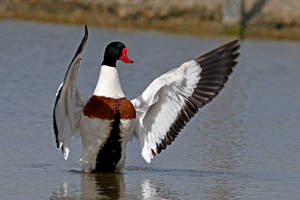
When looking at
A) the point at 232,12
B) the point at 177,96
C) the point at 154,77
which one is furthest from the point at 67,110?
the point at 232,12

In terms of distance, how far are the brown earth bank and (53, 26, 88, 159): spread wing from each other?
9.40 m

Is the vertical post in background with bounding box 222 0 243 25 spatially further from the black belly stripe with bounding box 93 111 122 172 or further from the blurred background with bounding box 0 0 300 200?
the black belly stripe with bounding box 93 111 122 172

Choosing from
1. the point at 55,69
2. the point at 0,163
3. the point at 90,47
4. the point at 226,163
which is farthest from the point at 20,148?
the point at 90,47

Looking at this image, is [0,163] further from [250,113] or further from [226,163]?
[250,113]

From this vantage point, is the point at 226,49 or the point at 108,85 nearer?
the point at 108,85

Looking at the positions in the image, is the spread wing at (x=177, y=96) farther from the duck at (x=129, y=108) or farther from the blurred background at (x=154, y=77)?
the blurred background at (x=154, y=77)

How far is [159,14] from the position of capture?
17.5 m

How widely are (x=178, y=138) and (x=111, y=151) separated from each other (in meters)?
1.63

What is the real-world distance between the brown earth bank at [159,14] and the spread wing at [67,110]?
370 inches

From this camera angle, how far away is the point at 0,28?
51.3 feet

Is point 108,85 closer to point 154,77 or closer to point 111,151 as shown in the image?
point 111,151

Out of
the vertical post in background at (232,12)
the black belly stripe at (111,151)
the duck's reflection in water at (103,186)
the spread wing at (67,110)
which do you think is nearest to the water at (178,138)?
the duck's reflection in water at (103,186)

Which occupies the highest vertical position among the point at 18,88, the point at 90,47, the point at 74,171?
the point at 90,47

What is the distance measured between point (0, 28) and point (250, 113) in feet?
21.0
